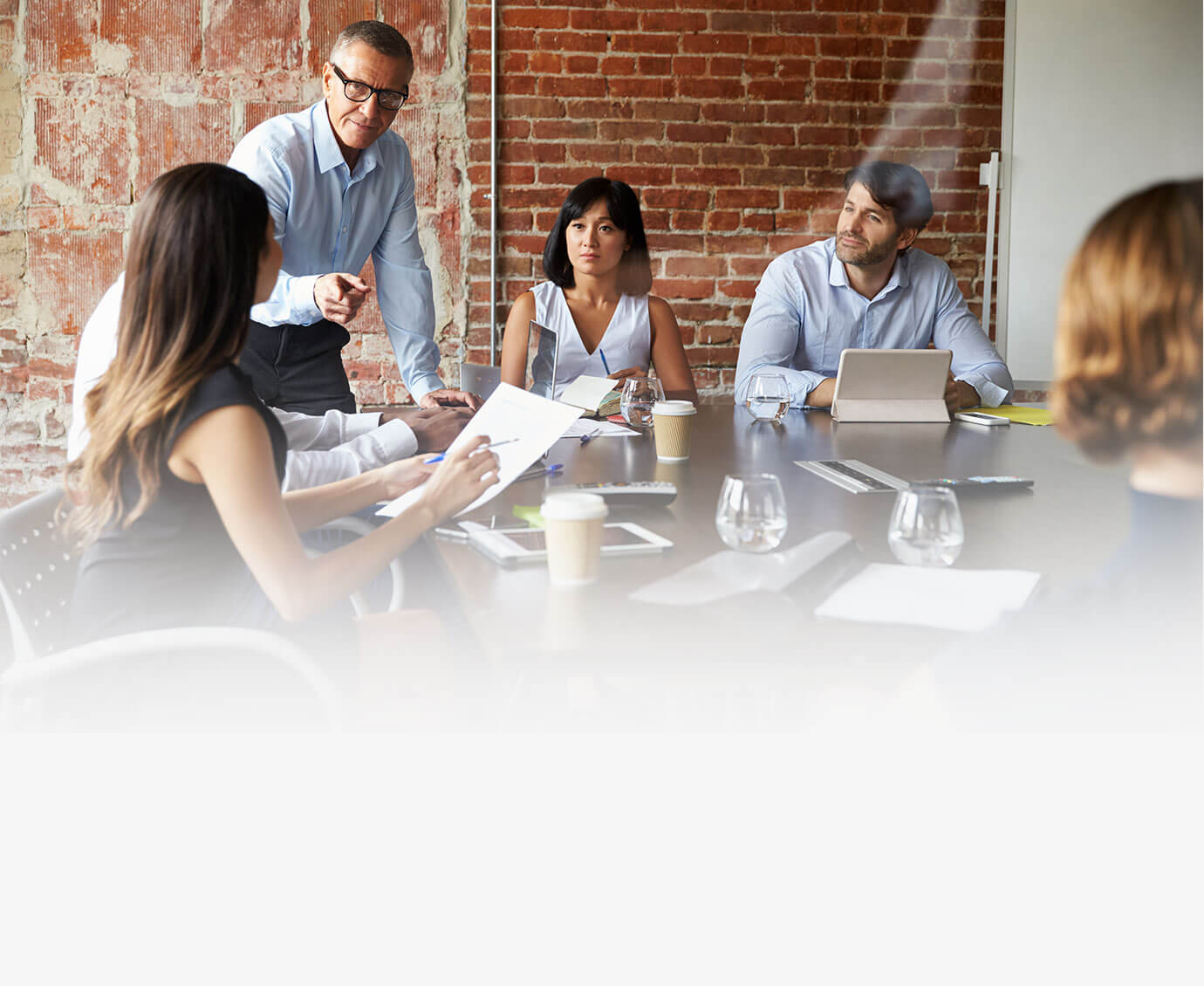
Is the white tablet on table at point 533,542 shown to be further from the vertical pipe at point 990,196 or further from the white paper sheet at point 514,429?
the vertical pipe at point 990,196

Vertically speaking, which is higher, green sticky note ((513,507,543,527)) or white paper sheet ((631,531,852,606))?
green sticky note ((513,507,543,527))

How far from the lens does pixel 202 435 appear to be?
3.03 ft

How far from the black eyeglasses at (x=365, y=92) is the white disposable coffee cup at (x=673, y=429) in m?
0.97

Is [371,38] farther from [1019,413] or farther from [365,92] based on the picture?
[1019,413]

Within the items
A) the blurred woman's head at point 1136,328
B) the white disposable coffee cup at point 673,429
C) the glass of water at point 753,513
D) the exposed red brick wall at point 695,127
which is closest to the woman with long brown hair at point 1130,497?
the blurred woman's head at point 1136,328

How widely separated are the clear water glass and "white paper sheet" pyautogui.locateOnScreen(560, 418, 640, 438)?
0.09 feet

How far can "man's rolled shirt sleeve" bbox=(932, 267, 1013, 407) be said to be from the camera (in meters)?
2.35

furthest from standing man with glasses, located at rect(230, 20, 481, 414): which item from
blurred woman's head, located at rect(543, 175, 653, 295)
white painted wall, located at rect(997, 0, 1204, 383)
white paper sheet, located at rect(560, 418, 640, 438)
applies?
white painted wall, located at rect(997, 0, 1204, 383)

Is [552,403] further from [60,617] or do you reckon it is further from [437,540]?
[60,617]

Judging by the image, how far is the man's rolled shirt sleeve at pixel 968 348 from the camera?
7.72ft

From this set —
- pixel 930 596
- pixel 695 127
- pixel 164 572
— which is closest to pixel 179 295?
pixel 164 572

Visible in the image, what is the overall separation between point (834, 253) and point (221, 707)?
7.40ft

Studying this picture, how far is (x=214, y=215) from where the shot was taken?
2.93ft

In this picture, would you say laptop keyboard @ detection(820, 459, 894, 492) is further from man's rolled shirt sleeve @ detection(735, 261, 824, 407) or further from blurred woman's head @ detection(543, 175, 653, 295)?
blurred woman's head @ detection(543, 175, 653, 295)
